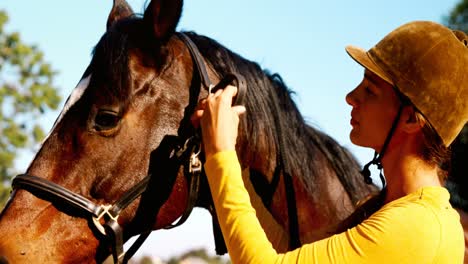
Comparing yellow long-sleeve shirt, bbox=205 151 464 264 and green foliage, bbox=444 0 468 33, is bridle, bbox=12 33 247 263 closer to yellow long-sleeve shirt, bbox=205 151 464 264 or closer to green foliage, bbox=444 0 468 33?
yellow long-sleeve shirt, bbox=205 151 464 264

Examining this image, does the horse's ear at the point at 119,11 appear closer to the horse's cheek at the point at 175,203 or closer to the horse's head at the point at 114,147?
the horse's head at the point at 114,147

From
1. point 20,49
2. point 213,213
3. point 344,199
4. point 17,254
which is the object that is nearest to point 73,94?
point 17,254

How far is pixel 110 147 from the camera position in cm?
303

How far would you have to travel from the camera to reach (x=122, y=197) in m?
3.04

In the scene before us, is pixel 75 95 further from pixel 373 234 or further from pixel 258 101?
pixel 373 234

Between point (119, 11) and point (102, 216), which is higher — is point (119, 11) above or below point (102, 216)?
above

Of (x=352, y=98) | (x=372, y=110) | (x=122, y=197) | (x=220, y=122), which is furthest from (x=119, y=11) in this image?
(x=372, y=110)

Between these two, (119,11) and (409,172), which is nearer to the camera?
(409,172)

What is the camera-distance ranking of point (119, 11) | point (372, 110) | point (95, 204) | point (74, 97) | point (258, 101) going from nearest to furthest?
point (372, 110) → point (95, 204) → point (74, 97) → point (258, 101) → point (119, 11)

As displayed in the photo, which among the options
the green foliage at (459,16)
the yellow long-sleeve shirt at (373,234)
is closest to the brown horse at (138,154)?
the yellow long-sleeve shirt at (373,234)

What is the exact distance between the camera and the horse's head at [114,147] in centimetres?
289

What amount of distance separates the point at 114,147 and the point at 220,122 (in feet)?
2.51

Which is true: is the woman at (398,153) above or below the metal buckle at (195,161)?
above

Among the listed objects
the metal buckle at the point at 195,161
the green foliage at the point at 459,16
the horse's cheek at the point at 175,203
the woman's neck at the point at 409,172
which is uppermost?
the woman's neck at the point at 409,172
